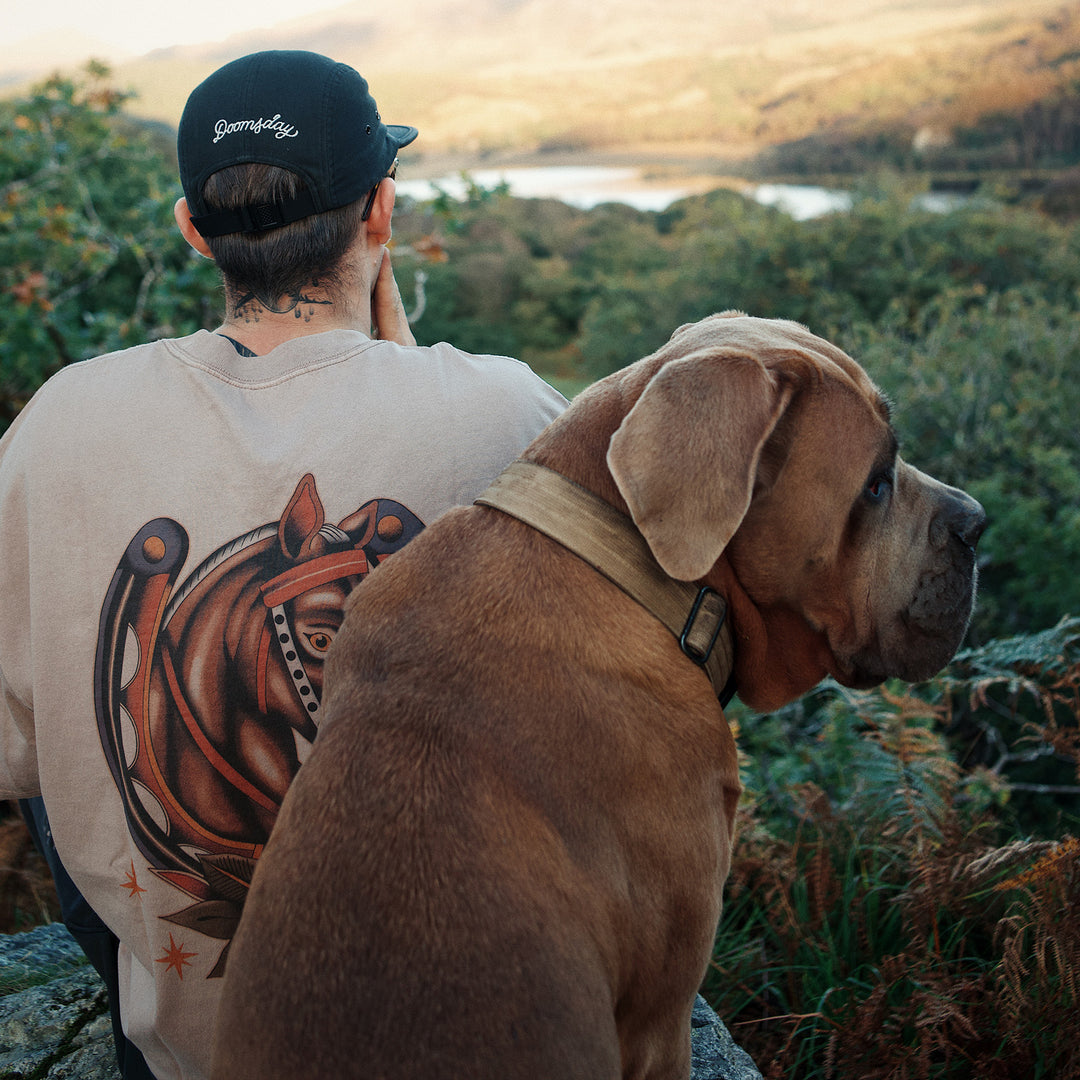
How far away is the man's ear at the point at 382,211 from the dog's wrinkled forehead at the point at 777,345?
2.81ft

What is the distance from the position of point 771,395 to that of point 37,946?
3267 millimetres

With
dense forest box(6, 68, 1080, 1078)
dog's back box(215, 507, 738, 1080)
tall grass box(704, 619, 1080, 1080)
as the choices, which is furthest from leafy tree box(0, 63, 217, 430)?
dog's back box(215, 507, 738, 1080)

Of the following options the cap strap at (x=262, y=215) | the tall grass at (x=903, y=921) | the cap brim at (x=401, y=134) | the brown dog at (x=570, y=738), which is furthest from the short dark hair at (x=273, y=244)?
the tall grass at (x=903, y=921)

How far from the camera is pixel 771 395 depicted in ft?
5.99

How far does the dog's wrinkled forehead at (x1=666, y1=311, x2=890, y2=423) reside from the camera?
1.94 m

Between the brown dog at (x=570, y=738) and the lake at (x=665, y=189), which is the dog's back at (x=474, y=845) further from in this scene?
the lake at (x=665, y=189)

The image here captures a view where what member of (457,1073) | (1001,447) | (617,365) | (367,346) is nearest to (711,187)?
(617,365)

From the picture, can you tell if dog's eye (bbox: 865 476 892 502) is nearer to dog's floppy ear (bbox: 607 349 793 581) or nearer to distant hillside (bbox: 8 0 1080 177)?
dog's floppy ear (bbox: 607 349 793 581)

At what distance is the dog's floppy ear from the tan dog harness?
0.10m

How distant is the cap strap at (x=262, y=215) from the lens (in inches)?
90.9

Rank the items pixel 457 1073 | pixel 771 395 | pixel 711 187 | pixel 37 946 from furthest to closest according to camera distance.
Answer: pixel 711 187 → pixel 37 946 → pixel 771 395 → pixel 457 1073

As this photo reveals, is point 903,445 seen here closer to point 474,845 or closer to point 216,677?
point 216,677

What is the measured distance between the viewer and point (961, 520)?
221 cm

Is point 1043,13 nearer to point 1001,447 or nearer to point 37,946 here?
point 1001,447
